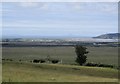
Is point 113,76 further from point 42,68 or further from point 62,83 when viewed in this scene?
point 62,83

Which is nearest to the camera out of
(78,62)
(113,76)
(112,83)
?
(112,83)

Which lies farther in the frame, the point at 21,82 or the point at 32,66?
the point at 32,66

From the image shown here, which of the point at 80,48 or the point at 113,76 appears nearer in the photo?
the point at 113,76

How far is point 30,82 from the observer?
25.8m

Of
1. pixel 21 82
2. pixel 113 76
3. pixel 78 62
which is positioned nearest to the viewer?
pixel 21 82

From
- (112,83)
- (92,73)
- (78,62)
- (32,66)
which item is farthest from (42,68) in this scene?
(78,62)

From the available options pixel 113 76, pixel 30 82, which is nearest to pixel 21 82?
pixel 30 82

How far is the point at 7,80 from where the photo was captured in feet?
86.8

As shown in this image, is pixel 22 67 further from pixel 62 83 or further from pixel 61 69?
pixel 62 83

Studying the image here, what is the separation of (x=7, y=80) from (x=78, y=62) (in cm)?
3805

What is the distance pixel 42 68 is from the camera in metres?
38.2

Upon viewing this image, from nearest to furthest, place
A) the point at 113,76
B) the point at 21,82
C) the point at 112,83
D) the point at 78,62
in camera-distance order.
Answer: the point at 21,82 < the point at 112,83 < the point at 113,76 < the point at 78,62

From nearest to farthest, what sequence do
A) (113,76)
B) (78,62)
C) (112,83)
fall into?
(112,83)
(113,76)
(78,62)

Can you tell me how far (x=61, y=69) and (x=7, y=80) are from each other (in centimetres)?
1289
